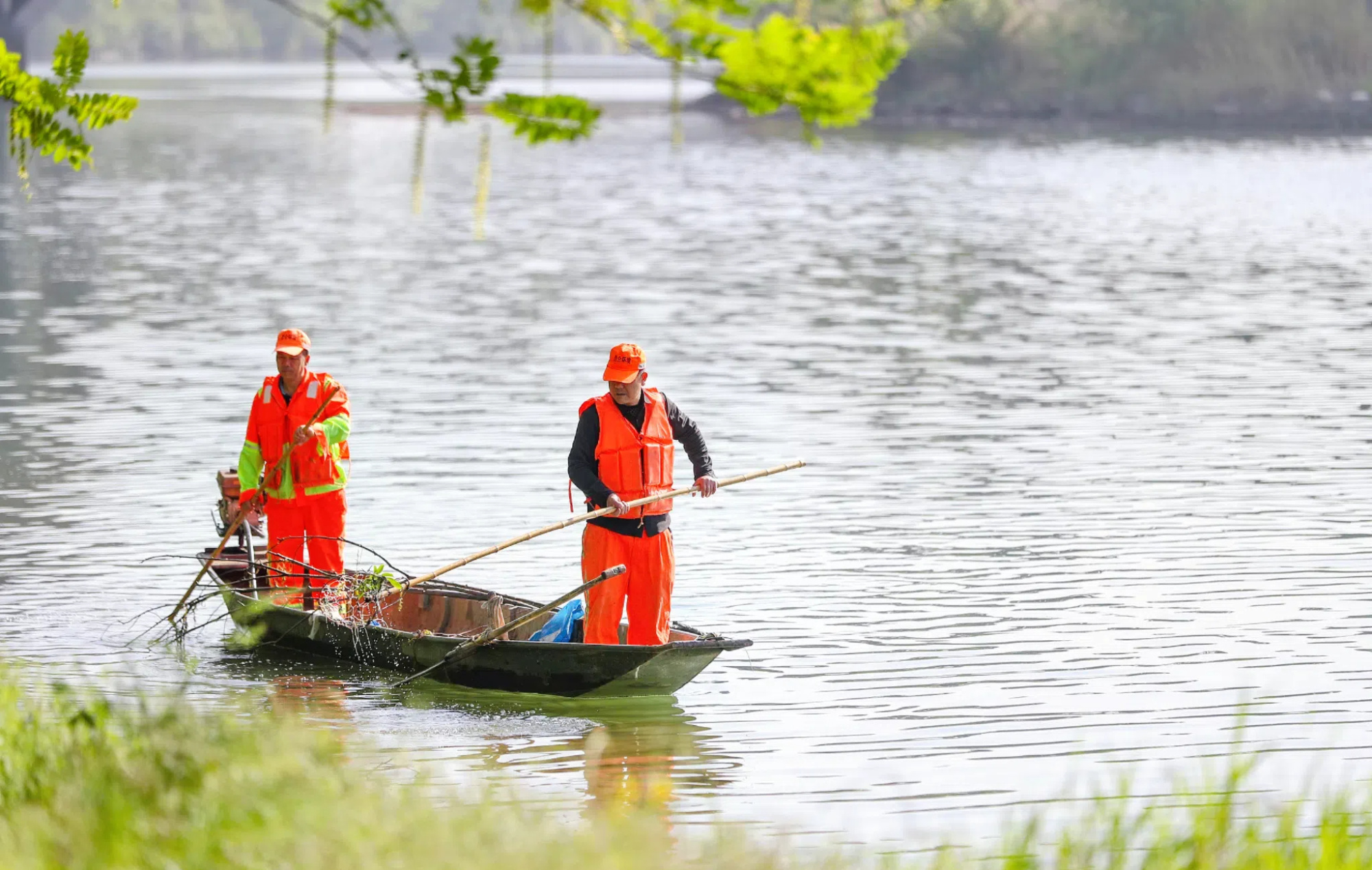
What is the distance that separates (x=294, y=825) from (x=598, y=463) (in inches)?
204

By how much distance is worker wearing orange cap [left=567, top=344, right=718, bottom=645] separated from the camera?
11.6 m

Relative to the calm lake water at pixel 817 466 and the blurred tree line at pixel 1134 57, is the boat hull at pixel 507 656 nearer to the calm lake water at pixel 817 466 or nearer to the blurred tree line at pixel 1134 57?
the calm lake water at pixel 817 466

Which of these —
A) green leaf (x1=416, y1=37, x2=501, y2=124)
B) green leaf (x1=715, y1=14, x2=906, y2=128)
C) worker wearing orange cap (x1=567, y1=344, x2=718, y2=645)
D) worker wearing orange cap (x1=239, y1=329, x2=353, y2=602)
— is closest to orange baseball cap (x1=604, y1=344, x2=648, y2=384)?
worker wearing orange cap (x1=567, y1=344, x2=718, y2=645)

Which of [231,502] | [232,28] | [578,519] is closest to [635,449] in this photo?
[578,519]

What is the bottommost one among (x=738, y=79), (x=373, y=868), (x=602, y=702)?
(x=602, y=702)

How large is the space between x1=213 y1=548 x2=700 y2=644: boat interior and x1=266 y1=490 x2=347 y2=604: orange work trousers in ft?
0.88

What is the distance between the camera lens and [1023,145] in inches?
2633

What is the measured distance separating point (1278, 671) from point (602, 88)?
95.6 metres

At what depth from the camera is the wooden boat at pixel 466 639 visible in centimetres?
1188

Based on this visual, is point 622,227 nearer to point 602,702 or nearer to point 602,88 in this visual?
point 602,702

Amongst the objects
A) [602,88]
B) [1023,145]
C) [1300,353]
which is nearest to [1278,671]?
Result: [1300,353]

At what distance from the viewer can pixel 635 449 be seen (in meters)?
11.6

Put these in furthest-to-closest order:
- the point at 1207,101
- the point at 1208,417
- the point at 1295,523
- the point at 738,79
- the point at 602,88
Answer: the point at 602,88, the point at 1207,101, the point at 1208,417, the point at 1295,523, the point at 738,79

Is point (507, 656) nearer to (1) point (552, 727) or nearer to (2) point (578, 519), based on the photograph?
(1) point (552, 727)
